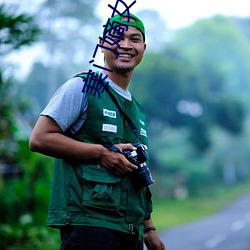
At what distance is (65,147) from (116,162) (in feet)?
0.59

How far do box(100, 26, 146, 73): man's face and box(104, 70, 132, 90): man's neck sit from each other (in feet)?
0.06

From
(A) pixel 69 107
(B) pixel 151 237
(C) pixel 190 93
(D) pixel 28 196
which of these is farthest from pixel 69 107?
(C) pixel 190 93

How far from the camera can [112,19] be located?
2381mm

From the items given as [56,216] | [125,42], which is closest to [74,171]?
[56,216]

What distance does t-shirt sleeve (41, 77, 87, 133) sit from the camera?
2248 mm

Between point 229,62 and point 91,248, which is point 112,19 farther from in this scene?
point 229,62

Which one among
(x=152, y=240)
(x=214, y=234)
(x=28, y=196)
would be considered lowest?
(x=214, y=234)

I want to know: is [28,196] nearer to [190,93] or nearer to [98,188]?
[98,188]

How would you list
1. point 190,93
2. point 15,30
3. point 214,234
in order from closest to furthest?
1. point 15,30
2. point 214,234
3. point 190,93

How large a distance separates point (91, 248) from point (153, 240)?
18.7 inches

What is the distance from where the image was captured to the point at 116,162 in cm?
225

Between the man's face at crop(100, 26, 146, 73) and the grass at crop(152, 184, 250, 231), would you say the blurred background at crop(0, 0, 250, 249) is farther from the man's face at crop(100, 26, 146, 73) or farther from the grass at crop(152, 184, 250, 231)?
the man's face at crop(100, 26, 146, 73)

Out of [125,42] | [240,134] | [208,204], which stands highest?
[125,42]

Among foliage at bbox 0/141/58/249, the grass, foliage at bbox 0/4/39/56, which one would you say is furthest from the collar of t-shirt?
the grass
